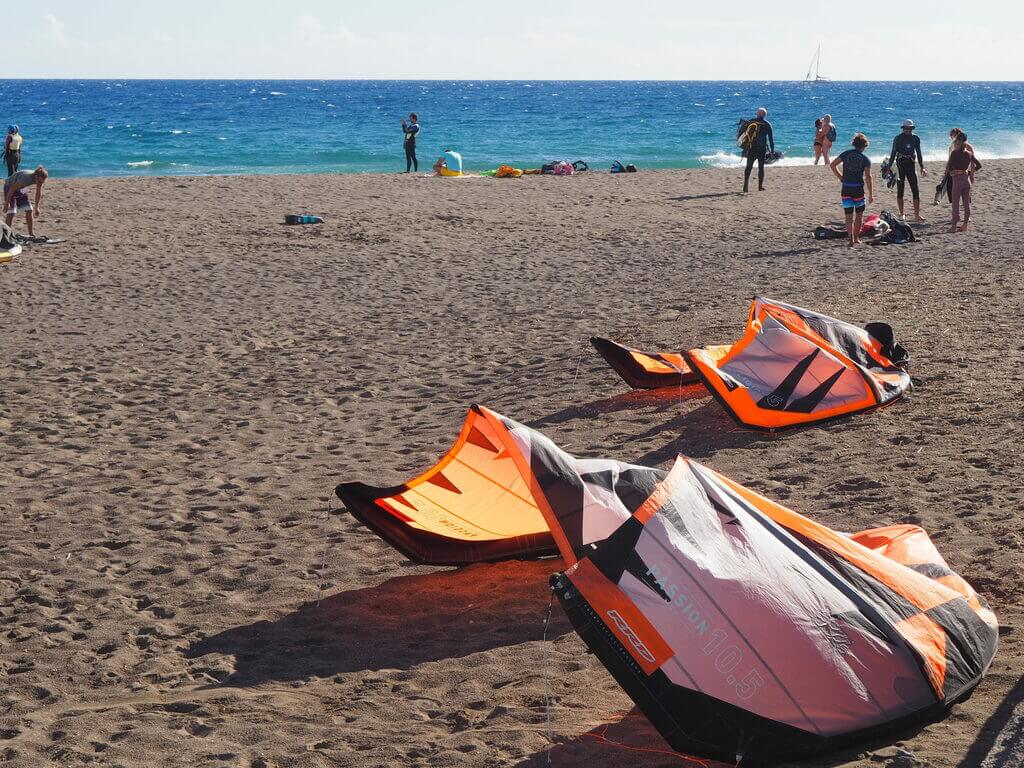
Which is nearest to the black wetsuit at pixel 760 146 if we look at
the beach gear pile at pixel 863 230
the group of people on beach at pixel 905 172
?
the group of people on beach at pixel 905 172

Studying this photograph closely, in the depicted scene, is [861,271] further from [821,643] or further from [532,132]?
[532,132]

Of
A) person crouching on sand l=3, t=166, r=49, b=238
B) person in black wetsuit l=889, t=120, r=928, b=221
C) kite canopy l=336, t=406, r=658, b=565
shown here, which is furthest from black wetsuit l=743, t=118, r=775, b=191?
kite canopy l=336, t=406, r=658, b=565

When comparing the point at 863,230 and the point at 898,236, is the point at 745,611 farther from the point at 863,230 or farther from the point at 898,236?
the point at 863,230

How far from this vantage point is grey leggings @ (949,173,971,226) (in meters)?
17.0

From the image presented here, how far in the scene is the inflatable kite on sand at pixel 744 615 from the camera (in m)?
4.19

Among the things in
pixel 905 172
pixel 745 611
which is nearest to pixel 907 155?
pixel 905 172

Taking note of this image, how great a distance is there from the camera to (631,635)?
433 cm

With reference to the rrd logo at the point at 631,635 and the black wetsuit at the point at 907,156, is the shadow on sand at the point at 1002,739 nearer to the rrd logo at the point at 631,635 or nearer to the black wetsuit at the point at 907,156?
the rrd logo at the point at 631,635

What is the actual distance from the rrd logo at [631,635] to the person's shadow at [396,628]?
3.75 feet

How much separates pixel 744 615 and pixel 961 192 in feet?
48.2

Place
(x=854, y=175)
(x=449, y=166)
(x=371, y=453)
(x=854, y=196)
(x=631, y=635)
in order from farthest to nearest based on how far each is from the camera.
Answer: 1. (x=449, y=166)
2. (x=854, y=196)
3. (x=854, y=175)
4. (x=371, y=453)
5. (x=631, y=635)

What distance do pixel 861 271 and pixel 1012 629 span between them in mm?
9800

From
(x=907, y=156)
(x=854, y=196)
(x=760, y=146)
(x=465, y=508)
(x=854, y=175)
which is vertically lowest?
(x=465, y=508)

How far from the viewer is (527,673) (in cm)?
507
